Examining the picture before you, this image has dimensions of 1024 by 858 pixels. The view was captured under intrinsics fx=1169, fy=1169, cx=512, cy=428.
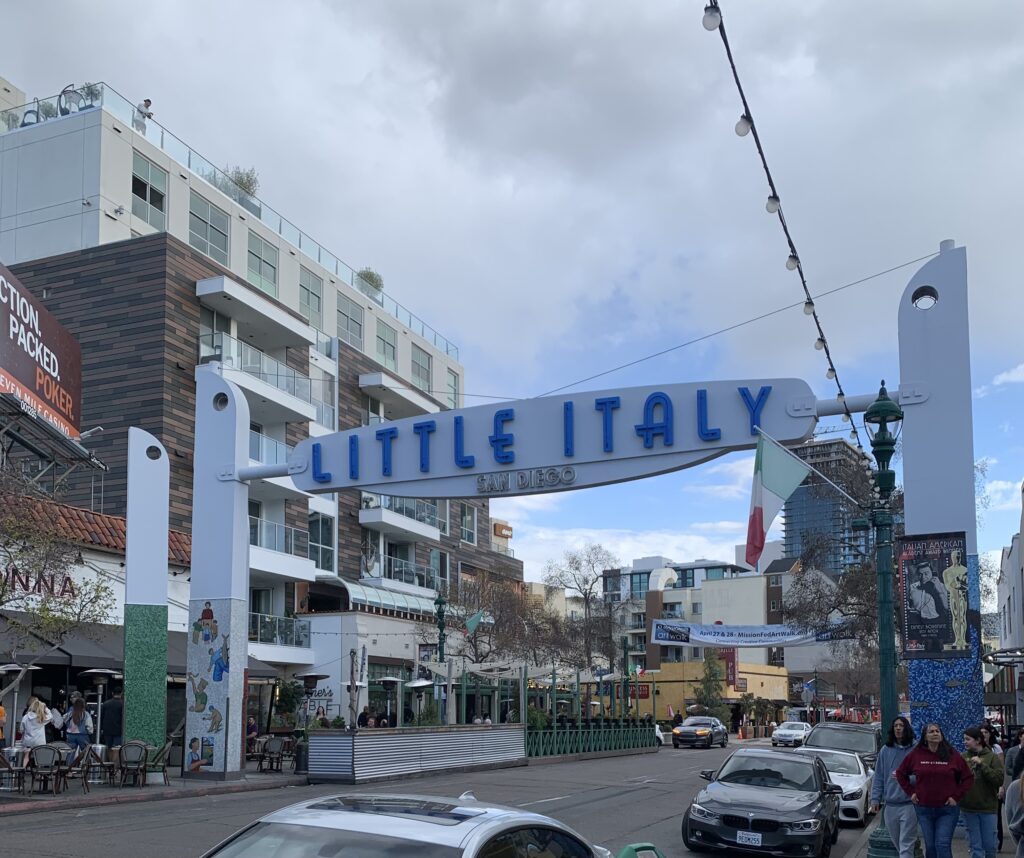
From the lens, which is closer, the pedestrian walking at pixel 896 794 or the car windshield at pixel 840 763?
the pedestrian walking at pixel 896 794

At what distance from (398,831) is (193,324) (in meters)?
38.1

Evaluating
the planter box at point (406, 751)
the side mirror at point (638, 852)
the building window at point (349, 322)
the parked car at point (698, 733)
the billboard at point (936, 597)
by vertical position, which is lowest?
the parked car at point (698, 733)

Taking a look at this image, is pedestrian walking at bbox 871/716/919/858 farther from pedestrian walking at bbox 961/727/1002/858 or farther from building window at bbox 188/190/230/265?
building window at bbox 188/190/230/265

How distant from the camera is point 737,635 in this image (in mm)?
35094

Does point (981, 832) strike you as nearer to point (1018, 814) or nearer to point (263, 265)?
point (1018, 814)

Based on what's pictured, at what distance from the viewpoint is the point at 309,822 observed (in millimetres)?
5051

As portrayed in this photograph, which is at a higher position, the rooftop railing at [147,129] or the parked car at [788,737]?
the rooftop railing at [147,129]

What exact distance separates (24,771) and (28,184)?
2976 cm

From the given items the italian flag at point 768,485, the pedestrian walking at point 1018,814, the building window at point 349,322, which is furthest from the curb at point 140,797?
the building window at point 349,322

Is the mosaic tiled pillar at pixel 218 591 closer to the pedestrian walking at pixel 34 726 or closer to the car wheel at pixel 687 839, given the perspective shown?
the pedestrian walking at pixel 34 726

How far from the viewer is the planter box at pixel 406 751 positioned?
25.5 metres

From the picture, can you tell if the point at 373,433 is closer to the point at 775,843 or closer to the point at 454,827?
the point at 775,843

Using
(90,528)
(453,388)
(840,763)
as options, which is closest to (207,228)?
(90,528)

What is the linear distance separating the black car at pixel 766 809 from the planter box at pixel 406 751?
37.7 ft
